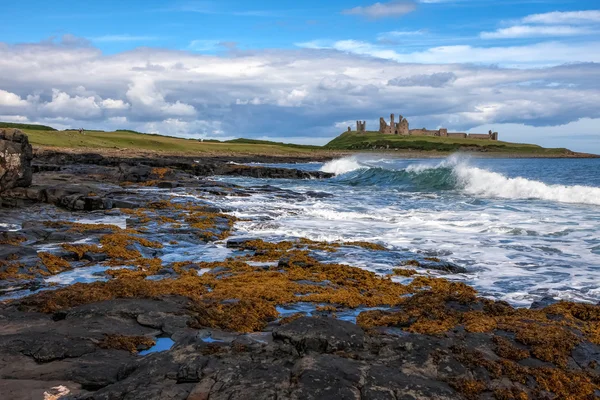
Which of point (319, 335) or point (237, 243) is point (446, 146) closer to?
point (237, 243)

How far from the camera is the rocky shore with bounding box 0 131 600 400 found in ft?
16.3

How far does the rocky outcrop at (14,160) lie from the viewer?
2174cm

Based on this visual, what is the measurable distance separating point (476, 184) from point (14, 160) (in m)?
28.7

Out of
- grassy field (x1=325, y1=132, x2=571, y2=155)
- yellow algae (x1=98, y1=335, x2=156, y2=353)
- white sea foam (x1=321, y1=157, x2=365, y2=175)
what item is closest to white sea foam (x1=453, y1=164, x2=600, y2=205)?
yellow algae (x1=98, y1=335, x2=156, y2=353)

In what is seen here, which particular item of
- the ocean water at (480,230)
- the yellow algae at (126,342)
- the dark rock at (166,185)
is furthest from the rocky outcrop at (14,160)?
the yellow algae at (126,342)

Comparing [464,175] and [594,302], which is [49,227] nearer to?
[594,302]

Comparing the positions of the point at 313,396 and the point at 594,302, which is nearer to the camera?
the point at 313,396

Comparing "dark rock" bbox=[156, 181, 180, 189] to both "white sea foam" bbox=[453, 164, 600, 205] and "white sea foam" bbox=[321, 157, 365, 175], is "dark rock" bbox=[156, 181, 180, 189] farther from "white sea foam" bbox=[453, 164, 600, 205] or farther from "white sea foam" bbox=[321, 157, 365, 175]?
"white sea foam" bbox=[321, 157, 365, 175]

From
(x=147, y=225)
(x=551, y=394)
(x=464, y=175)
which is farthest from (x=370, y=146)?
(x=551, y=394)

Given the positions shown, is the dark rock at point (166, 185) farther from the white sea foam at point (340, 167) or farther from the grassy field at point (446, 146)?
the grassy field at point (446, 146)

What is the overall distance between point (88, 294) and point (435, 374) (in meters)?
5.47

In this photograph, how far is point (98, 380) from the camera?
5312 mm

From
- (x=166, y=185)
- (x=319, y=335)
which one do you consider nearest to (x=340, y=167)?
(x=166, y=185)

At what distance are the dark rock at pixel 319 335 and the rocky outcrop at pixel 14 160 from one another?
19.8m
